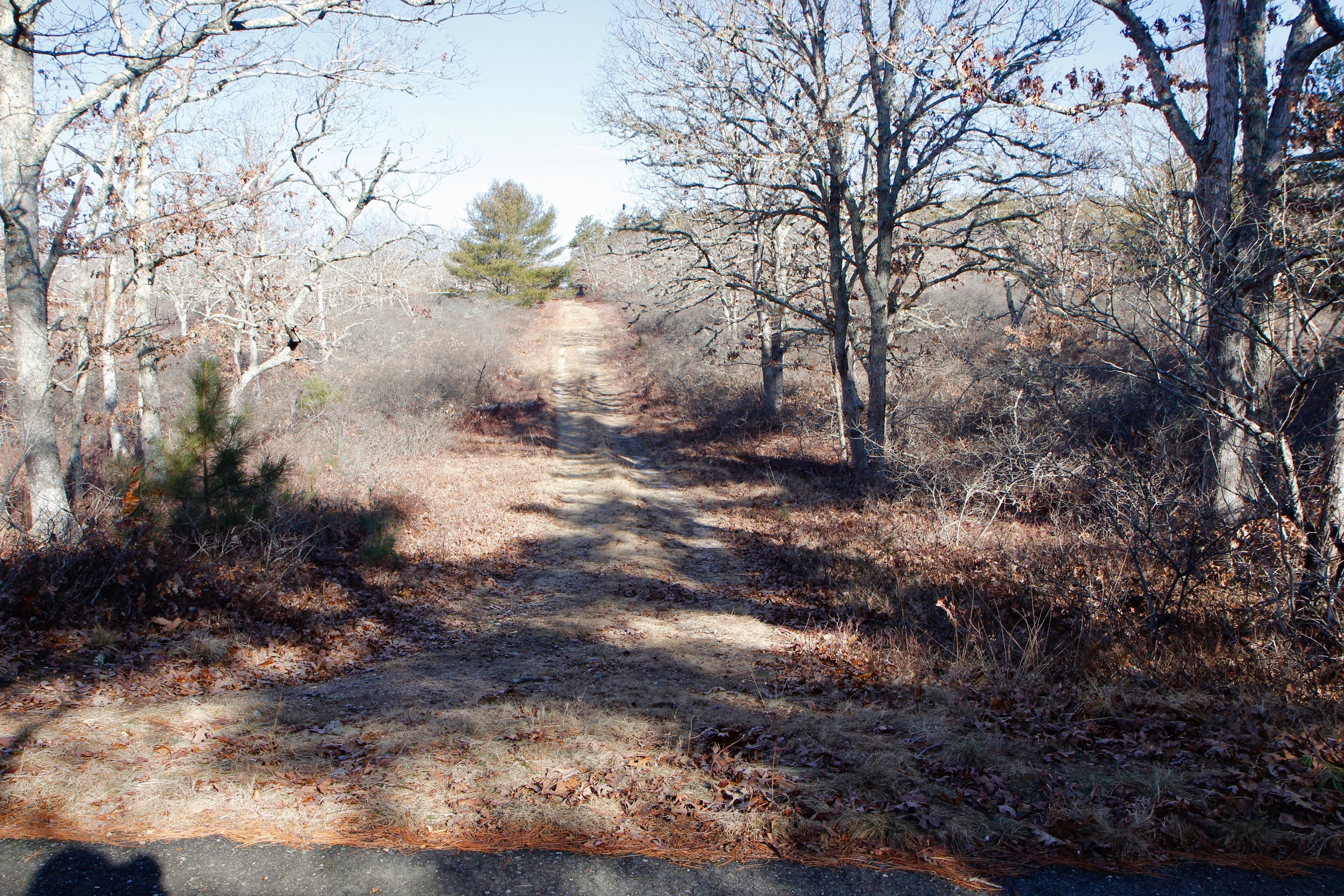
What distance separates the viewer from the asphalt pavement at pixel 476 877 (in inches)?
135

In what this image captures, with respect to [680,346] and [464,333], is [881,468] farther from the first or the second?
[464,333]

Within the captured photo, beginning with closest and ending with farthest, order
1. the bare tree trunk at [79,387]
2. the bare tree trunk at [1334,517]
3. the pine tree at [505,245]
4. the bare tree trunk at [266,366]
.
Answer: the bare tree trunk at [1334,517]
the bare tree trunk at [79,387]
the bare tree trunk at [266,366]
the pine tree at [505,245]

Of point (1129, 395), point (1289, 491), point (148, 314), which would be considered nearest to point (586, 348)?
point (148, 314)

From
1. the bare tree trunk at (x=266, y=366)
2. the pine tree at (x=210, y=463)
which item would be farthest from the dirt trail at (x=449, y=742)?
the bare tree trunk at (x=266, y=366)

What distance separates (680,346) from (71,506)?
23.5 meters

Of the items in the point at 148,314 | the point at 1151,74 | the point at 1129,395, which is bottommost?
the point at 1129,395

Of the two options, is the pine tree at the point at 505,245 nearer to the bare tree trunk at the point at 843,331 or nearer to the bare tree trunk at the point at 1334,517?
the bare tree trunk at the point at 843,331

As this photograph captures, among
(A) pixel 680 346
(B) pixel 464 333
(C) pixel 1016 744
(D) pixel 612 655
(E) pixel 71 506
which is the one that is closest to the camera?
(C) pixel 1016 744

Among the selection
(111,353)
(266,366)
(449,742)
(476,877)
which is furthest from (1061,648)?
(111,353)

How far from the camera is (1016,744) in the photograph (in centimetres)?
491

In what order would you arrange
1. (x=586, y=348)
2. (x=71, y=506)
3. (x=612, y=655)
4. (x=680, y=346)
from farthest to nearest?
(x=586, y=348) < (x=680, y=346) < (x=71, y=506) < (x=612, y=655)

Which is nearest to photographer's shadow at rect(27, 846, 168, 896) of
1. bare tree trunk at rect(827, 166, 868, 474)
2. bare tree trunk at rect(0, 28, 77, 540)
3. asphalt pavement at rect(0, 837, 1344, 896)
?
asphalt pavement at rect(0, 837, 1344, 896)

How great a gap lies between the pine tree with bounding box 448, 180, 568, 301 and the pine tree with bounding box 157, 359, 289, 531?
Answer: 127ft

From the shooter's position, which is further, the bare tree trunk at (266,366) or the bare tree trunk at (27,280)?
the bare tree trunk at (266,366)
